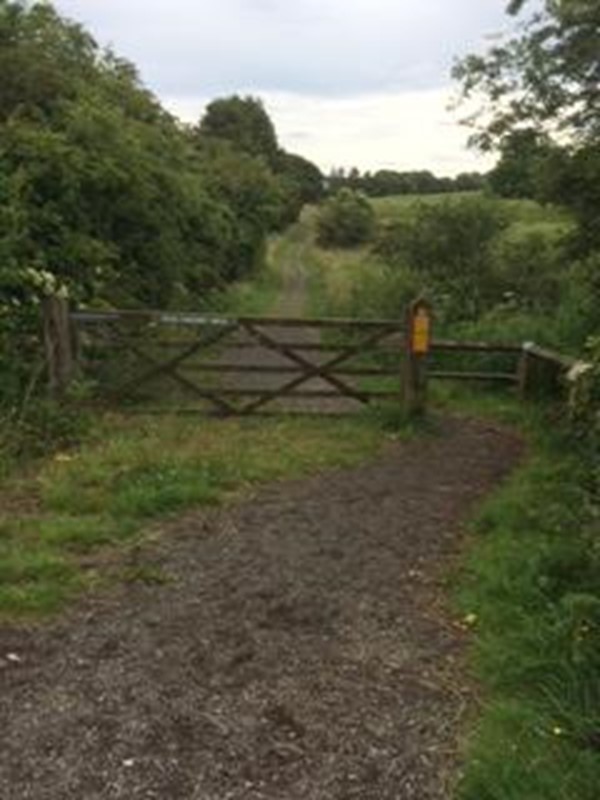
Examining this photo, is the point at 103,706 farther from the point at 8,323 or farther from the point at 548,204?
the point at 548,204

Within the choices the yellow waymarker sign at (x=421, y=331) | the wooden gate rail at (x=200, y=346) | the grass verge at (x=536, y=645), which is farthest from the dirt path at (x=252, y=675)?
the yellow waymarker sign at (x=421, y=331)

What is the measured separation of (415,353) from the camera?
13773 millimetres

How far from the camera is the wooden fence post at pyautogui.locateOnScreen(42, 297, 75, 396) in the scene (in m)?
13.3

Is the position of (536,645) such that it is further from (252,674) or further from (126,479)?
(126,479)

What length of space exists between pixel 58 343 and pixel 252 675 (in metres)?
7.86

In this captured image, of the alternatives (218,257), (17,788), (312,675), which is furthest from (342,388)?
(218,257)

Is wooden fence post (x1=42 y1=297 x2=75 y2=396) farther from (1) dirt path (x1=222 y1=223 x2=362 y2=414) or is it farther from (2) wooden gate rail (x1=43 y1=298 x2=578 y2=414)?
(1) dirt path (x1=222 y1=223 x2=362 y2=414)

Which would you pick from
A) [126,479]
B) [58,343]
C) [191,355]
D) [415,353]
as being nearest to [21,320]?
[58,343]

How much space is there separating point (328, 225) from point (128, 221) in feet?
144

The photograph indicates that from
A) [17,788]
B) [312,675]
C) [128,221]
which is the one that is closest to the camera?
[17,788]

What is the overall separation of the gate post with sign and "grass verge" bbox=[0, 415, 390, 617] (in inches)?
20.6

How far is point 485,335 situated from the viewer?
19875mm

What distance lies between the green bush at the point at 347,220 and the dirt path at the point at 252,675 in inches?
1949

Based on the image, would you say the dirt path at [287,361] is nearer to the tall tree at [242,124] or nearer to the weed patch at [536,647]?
the weed patch at [536,647]
